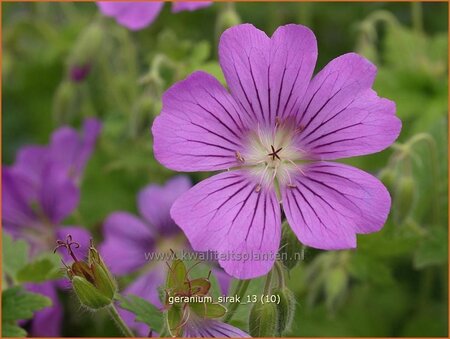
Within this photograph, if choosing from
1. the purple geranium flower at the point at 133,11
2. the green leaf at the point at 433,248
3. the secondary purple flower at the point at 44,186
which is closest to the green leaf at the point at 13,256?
the secondary purple flower at the point at 44,186

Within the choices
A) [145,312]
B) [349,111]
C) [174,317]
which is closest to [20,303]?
[145,312]

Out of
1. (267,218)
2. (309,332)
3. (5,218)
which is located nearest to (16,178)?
(5,218)

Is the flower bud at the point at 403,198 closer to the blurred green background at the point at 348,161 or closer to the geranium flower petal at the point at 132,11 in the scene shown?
the blurred green background at the point at 348,161

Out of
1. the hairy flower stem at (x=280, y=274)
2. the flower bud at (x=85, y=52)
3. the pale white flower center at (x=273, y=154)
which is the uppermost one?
the flower bud at (x=85, y=52)

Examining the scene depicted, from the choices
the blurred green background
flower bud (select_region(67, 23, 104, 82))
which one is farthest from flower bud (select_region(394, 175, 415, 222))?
flower bud (select_region(67, 23, 104, 82))

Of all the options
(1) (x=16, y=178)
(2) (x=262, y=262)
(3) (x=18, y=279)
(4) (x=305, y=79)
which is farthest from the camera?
(1) (x=16, y=178)

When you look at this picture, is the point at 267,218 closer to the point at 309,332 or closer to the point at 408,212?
the point at 408,212
